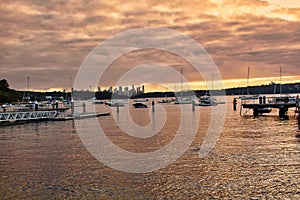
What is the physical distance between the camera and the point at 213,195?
16.5 m

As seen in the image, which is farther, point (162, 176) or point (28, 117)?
point (28, 117)

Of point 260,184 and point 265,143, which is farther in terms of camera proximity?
point 265,143

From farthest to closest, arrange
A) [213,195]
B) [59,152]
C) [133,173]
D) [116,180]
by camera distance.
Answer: [59,152]
[133,173]
[116,180]
[213,195]

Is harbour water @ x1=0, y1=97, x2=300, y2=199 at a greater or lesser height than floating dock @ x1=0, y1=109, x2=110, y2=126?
lesser

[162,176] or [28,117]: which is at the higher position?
[28,117]

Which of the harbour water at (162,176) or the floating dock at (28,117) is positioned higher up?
the floating dock at (28,117)

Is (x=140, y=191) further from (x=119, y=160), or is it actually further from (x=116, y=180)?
(x=119, y=160)

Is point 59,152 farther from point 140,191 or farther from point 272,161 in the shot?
point 272,161

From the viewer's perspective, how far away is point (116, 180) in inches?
757

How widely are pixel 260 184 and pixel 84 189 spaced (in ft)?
27.3

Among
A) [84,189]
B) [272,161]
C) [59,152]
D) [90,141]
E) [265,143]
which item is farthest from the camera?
[90,141]

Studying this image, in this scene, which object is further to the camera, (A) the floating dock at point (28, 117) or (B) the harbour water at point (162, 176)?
(A) the floating dock at point (28, 117)

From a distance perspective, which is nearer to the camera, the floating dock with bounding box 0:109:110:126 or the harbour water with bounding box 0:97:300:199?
the harbour water with bounding box 0:97:300:199

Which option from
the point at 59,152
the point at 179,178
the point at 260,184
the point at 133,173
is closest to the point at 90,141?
the point at 59,152
